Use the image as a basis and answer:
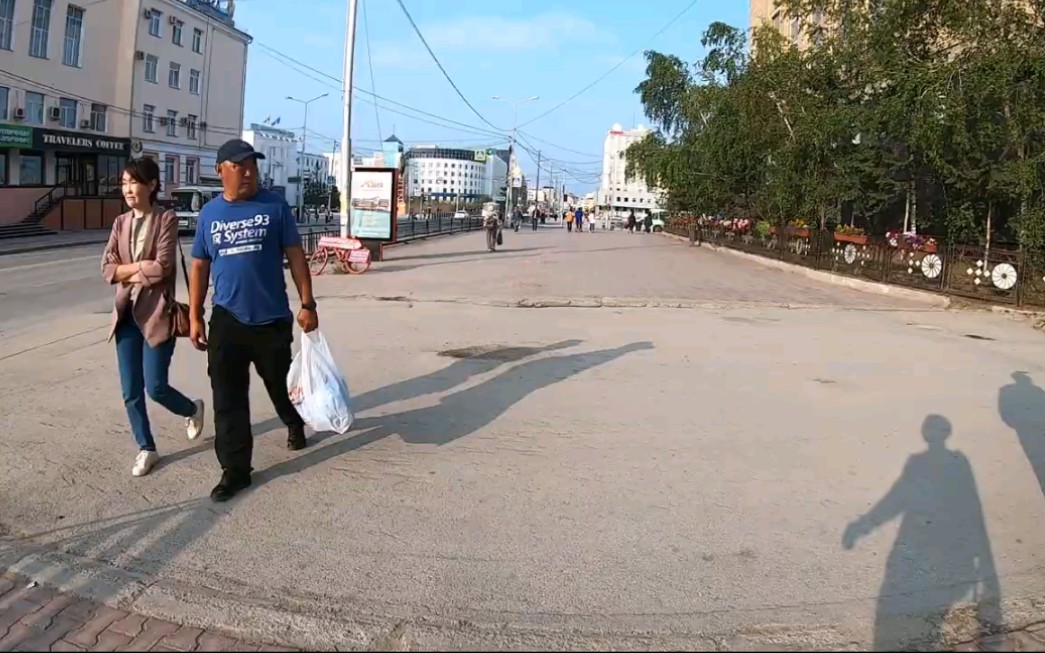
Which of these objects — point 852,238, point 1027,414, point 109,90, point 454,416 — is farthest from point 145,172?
point 109,90

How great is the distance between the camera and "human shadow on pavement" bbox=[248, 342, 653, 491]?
5457mm

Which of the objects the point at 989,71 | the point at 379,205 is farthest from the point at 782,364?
the point at 379,205

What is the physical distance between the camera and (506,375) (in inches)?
324

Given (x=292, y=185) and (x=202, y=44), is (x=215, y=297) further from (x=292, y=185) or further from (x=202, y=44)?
(x=292, y=185)

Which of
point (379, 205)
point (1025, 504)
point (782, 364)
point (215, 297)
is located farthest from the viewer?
point (379, 205)

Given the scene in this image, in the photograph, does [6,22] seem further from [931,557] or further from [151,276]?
[931,557]

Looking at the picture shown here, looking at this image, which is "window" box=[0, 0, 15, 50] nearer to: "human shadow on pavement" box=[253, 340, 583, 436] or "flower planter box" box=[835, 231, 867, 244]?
"flower planter box" box=[835, 231, 867, 244]

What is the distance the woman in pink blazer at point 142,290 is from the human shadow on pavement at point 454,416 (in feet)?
2.69

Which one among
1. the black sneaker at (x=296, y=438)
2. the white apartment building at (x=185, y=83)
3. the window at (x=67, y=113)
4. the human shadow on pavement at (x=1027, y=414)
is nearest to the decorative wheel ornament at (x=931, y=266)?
the human shadow on pavement at (x=1027, y=414)

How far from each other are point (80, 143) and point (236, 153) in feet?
133

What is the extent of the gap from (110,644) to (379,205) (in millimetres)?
20721

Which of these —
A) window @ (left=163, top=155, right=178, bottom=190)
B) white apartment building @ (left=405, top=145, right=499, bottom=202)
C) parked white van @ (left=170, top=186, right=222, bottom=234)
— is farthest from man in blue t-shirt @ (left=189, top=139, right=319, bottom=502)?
white apartment building @ (left=405, top=145, right=499, bottom=202)

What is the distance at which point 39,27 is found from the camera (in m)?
37.4

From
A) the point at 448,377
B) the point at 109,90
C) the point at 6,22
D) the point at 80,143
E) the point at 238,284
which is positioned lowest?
the point at 448,377
